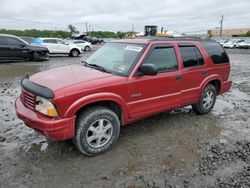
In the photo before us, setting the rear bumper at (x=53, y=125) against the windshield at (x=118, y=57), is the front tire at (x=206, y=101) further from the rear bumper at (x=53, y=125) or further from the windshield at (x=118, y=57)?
the rear bumper at (x=53, y=125)

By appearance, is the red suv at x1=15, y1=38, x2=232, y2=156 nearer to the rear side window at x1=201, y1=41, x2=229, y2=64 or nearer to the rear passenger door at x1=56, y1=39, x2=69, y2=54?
the rear side window at x1=201, y1=41, x2=229, y2=64

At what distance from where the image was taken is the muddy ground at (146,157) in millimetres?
3232

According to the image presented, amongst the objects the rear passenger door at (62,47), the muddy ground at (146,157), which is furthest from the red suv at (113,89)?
the rear passenger door at (62,47)

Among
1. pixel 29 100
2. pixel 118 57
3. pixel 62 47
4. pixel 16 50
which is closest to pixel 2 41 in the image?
pixel 16 50

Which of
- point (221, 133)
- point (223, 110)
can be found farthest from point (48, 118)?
point (223, 110)

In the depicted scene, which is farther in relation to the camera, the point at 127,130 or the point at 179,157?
the point at 127,130

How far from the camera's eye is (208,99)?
224 inches

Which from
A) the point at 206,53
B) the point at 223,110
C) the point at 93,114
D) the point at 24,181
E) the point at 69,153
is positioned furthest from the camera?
the point at 223,110

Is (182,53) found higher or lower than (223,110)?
higher

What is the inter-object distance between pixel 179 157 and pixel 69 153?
173 centimetres

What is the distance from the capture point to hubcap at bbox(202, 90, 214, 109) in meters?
5.59

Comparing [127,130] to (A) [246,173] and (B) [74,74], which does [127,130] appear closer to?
(B) [74,74]

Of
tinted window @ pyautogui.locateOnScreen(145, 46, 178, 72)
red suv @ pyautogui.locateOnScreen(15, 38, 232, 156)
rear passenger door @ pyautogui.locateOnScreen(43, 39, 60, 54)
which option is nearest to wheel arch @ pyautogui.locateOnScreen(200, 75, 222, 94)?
red suv @ pyautogui.locateOnScreen(15, 38, 232, 156)

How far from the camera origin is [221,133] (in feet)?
15.7
